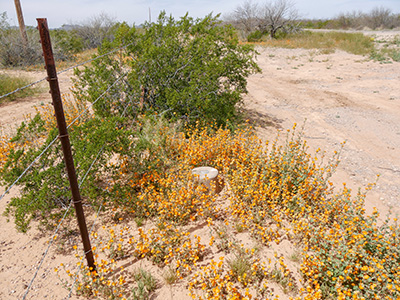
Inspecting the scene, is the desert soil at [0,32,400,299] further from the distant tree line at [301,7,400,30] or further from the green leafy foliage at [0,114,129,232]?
the distant tree line at [301,7,400,30]

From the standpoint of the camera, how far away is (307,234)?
11.0 ft

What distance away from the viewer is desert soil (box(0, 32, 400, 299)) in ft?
10.6

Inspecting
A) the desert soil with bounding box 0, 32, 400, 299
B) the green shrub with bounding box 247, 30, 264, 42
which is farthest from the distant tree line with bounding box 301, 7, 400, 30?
the desert soil with bounding box 0, 32, 400, 299

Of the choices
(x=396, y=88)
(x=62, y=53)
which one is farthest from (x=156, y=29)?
(x=62, y=53)

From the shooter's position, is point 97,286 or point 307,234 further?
point 307,234

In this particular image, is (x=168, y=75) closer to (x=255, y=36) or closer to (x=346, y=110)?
(x=346, y=110)

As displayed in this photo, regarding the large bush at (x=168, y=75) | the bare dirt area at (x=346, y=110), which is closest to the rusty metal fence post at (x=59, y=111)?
the large bush at (x=168, y=75)

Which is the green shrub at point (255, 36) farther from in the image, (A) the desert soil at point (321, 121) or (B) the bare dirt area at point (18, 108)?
(B) the bare dirt area at point (18, 108)

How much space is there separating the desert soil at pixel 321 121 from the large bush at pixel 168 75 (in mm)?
1744

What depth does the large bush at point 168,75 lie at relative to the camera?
610 cm

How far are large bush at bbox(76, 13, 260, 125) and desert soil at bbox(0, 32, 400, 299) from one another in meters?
1.74

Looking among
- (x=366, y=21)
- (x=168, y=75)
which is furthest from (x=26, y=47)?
(x=366, y=21)

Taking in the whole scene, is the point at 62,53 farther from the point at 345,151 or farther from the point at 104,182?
the point at 345,151

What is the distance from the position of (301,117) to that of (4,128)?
7.86 m
